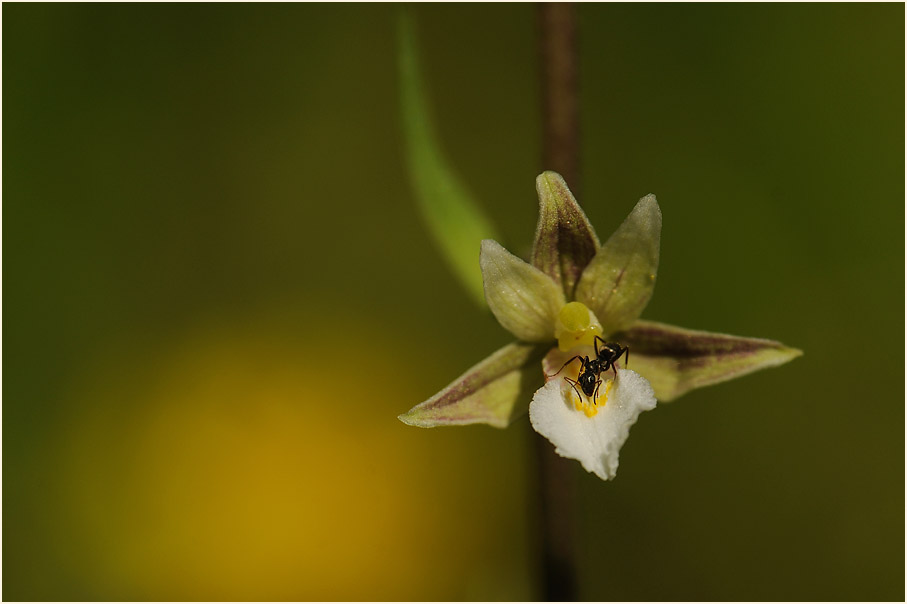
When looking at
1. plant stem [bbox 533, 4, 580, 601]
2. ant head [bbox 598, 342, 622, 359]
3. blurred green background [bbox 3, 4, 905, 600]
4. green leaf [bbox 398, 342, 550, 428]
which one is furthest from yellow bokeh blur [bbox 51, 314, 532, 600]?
ant head [bbox 598, 342, 622, 359]

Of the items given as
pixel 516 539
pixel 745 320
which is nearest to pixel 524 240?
pixel 745 320

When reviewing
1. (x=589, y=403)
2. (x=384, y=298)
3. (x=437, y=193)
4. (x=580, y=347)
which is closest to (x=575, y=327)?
(x=580, y=347)

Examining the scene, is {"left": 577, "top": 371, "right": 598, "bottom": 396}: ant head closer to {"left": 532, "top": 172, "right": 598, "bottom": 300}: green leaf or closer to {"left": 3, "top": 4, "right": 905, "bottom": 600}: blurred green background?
{"left": 532, "top": 172, "right": 598, "bottom": 300}: green leaf

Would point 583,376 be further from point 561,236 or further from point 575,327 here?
point 561,236

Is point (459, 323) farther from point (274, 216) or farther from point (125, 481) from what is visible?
point (125, 481)

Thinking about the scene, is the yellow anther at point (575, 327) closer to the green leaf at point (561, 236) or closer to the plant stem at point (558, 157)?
the green leaf at point (561, 236)

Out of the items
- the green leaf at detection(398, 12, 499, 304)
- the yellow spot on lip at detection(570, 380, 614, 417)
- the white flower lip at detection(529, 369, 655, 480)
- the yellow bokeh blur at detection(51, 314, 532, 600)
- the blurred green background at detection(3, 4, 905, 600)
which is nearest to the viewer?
the white flower lip at detection(529, 369, 655, 480)
